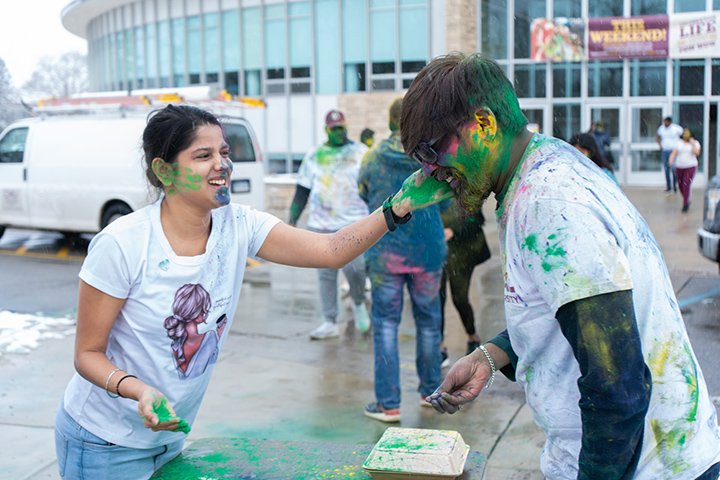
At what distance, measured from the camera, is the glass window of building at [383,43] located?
77.4 feet

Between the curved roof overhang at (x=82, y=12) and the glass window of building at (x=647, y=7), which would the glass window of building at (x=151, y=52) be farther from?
the glass window of building at (x=647, y=7)

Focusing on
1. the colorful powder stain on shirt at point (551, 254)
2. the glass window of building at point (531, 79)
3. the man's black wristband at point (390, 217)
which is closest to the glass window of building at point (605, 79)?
the glass window of building at point (531, 79)

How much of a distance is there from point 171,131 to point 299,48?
2330 centimetres

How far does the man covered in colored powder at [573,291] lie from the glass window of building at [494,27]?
2263 cm

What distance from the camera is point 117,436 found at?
2.66 metres

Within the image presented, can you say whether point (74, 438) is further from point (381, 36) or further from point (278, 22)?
point (278, 22)

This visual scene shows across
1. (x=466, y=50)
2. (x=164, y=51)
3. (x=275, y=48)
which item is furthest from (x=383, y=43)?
(x=164, y=51)

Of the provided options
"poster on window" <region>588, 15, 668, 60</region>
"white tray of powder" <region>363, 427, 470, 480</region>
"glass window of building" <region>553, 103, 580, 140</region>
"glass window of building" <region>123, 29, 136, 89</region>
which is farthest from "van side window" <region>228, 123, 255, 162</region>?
"glass window of building" <region>123, 29, 136, 89</region>

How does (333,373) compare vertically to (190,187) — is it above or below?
below

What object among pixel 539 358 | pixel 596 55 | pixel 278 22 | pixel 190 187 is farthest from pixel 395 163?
pixel 278 22

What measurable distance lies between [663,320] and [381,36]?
75.3ft

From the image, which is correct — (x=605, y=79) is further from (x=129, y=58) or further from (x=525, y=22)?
(x=129, y=58)

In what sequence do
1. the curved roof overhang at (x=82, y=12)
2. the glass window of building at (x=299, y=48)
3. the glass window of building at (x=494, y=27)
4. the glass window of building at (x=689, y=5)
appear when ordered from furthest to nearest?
the curved roof overhang at (x=82, y=12) → the glass window of building at (x=299, y=48) → the glass window of building at (x=494, y=27) → the glass window of building at (x=689, y=5)

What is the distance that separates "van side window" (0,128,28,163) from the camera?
12984 millimetres
